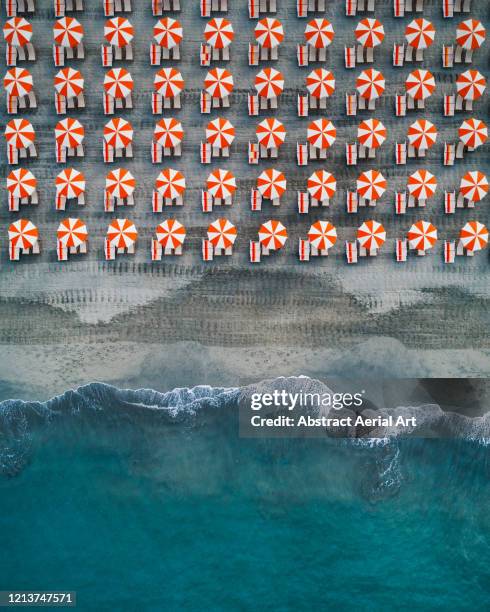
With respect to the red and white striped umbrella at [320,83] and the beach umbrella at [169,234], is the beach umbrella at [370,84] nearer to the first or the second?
the red and white striped umbrella at [320,83]

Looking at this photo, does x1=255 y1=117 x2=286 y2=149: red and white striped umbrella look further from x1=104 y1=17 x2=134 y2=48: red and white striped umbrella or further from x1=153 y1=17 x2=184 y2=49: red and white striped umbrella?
x1=104 y1=17 x2=134 y2=48: red and white striped umbrella

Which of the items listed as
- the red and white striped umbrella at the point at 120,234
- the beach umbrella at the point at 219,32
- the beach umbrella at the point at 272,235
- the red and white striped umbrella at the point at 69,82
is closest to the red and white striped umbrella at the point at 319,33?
the beach umbrella at the point at 219,32

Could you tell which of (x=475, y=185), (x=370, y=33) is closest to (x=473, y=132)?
(x=475, y=185)

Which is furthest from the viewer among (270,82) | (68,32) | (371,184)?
(68,32)

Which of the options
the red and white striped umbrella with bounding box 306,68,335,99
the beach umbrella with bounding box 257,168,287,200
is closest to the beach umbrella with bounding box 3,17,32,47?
the beach umbrella with bounding box 257,168,287,200

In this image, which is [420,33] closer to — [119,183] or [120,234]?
[119,183]

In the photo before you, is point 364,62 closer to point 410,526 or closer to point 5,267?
point 5,267

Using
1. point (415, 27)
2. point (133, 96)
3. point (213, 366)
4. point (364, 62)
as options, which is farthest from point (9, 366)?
point (415, 27)
